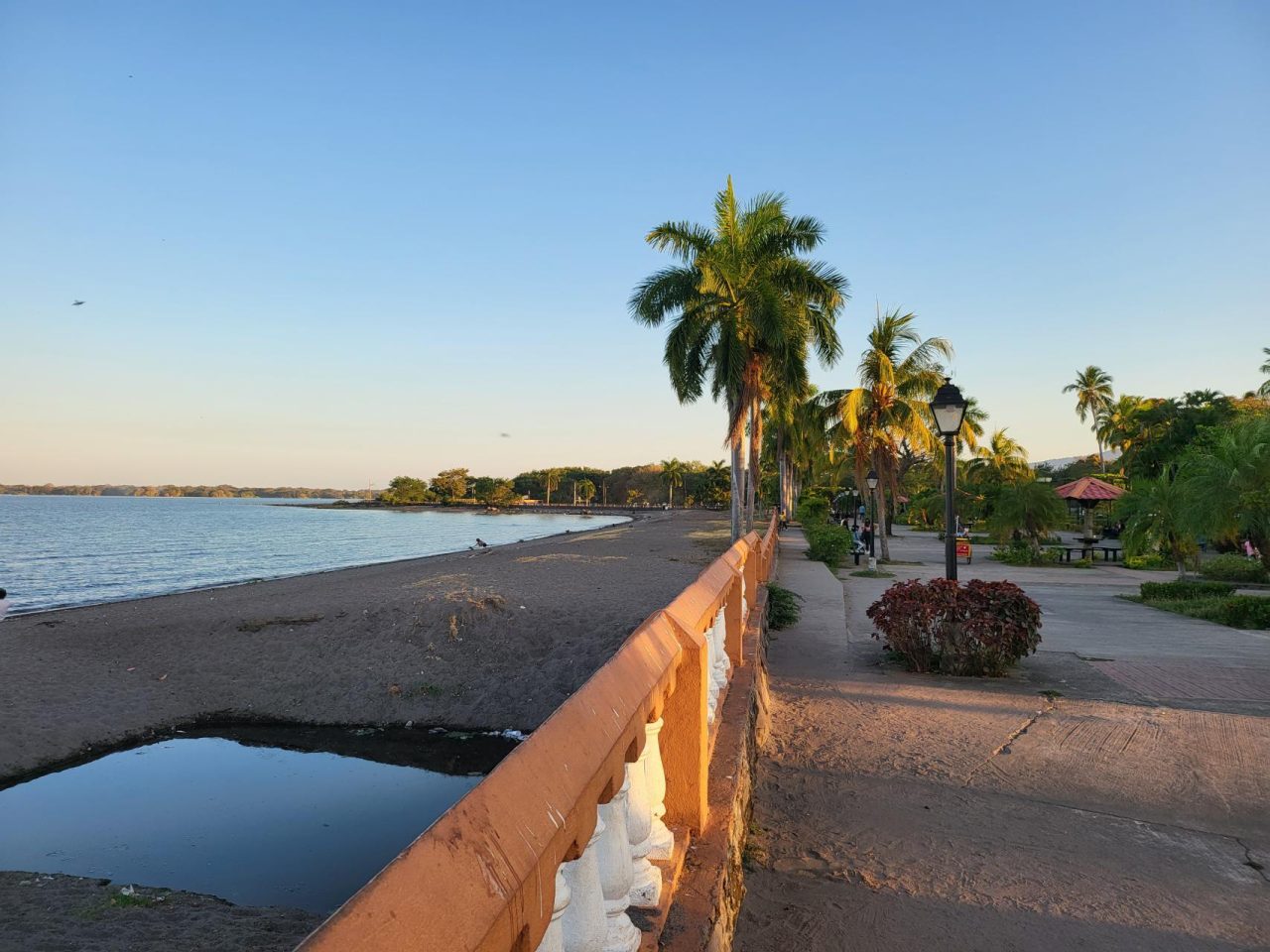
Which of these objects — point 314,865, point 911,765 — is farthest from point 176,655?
point 911,765

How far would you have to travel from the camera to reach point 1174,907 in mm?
3592

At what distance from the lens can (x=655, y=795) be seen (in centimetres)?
236

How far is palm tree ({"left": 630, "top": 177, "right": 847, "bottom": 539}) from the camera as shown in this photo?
80.0 feet

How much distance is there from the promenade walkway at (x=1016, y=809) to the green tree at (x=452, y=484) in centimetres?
17848

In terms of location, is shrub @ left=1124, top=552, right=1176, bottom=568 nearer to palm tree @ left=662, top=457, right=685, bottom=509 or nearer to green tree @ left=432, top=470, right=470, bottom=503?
palm tree @ left=662, top=457, right=685, bottom=509

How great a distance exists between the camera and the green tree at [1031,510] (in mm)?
24781

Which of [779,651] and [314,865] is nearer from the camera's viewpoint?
[314,865]

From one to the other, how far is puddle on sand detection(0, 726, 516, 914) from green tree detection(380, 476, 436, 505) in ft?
613

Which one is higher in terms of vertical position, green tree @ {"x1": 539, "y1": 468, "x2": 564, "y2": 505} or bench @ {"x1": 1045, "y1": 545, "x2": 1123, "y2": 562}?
green tree @ {"x1": 539, "y1": 468, "x2": 564, "y2": 505}

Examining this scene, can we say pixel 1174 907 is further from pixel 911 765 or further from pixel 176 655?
pixel 176 655

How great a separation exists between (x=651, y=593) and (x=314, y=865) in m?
11.2

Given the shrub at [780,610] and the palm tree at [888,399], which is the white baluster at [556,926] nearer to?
the shrub at [780,610]

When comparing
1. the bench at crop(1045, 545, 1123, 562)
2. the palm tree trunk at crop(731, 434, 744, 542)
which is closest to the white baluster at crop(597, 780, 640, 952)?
the palm tree trunk at crop(731, 434, 744, 542)

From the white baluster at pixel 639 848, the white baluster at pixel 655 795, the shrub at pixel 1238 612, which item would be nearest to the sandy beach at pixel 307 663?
the white baluster at pixel 655 795
